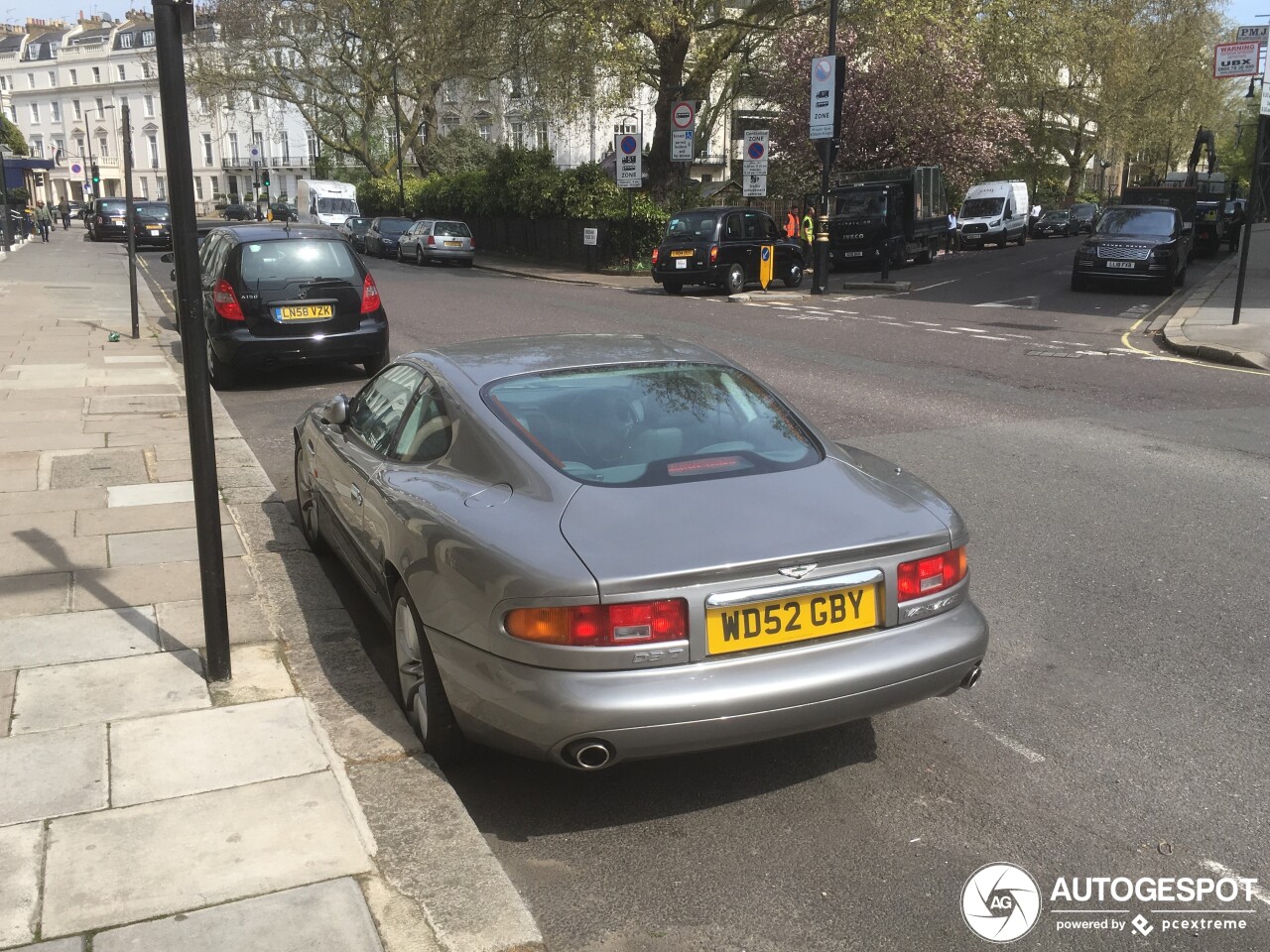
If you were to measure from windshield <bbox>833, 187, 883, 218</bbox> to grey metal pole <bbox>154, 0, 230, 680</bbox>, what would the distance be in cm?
2741

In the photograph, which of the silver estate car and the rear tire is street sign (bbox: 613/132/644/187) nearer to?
the silver estate car

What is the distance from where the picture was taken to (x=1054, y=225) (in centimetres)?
5088

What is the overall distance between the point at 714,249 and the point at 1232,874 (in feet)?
70.1

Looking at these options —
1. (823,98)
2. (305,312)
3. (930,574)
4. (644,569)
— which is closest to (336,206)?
(823,98)

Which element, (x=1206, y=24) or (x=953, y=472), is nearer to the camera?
(x=953, y=472)

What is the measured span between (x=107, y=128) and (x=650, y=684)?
399 ft

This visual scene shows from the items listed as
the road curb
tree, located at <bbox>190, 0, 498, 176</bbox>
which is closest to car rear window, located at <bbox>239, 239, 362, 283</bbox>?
the road curb

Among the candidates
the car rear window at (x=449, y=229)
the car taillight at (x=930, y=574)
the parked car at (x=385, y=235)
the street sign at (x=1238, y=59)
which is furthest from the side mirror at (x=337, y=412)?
the parked car at (x=385, y=235)

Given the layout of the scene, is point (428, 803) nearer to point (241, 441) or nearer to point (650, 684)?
point (650, 684)

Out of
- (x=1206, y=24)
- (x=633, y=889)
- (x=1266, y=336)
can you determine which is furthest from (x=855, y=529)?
(x=1206, y=24)

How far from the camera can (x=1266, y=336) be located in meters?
15.2

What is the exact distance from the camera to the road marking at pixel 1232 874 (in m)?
3.02

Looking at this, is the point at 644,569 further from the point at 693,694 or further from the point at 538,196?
the point at 538,196

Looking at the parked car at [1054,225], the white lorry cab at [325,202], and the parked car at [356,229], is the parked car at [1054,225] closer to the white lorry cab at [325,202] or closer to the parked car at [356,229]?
the parked car at [356,229]
